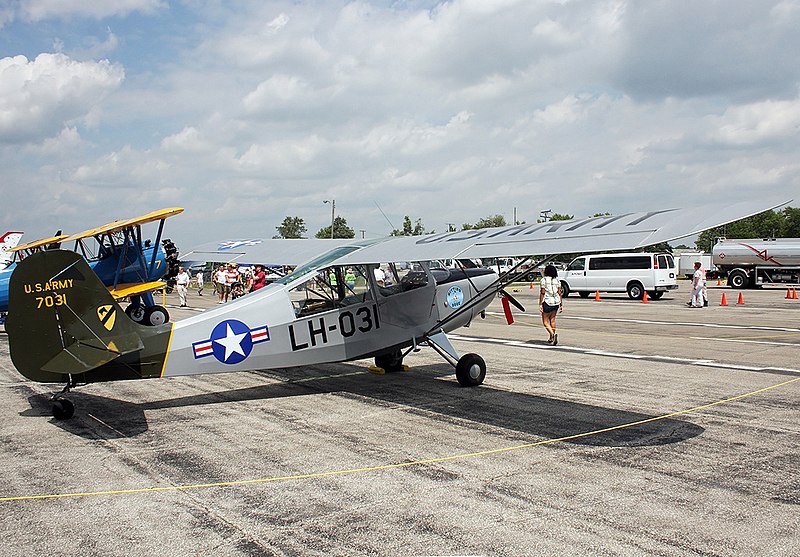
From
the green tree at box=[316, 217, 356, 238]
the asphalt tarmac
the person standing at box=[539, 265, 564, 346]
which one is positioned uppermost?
the green tree at box=[316, 217, 356, 238]

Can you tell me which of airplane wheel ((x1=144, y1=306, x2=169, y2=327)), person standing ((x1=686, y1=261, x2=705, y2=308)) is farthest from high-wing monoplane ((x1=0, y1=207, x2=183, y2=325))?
person standing ((x1=686, y1=261, x2=705, y2=308))

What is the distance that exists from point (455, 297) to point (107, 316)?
16.3 ft

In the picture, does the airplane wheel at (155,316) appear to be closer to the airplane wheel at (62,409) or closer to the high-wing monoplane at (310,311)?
the high-wing monoplane at (310,311)

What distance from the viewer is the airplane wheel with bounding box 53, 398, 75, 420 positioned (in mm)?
7383

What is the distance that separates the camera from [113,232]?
17547 mm

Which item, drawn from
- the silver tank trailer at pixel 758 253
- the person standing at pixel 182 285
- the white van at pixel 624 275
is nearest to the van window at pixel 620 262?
the white van at pixel 624 275

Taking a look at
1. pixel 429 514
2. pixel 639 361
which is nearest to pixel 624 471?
pixel 429 514

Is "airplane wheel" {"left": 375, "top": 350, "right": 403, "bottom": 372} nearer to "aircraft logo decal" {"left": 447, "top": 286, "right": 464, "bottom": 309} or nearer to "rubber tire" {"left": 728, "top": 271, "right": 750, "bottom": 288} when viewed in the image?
"aircraft logo decal" {"left": 447, "top": 286, "right": 464, "bottom": 309}

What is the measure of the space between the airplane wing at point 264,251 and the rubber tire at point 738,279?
33.6 metres

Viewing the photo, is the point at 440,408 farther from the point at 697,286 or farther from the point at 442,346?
the point at 697,286

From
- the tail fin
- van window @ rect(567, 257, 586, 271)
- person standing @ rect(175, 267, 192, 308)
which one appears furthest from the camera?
van window @ rect(567, 257, 586, 271)

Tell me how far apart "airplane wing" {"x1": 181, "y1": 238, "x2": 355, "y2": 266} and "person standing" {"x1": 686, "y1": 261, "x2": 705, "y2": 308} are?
56.9 ft

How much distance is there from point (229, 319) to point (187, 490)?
3.06 metres

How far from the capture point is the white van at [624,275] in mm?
29672
